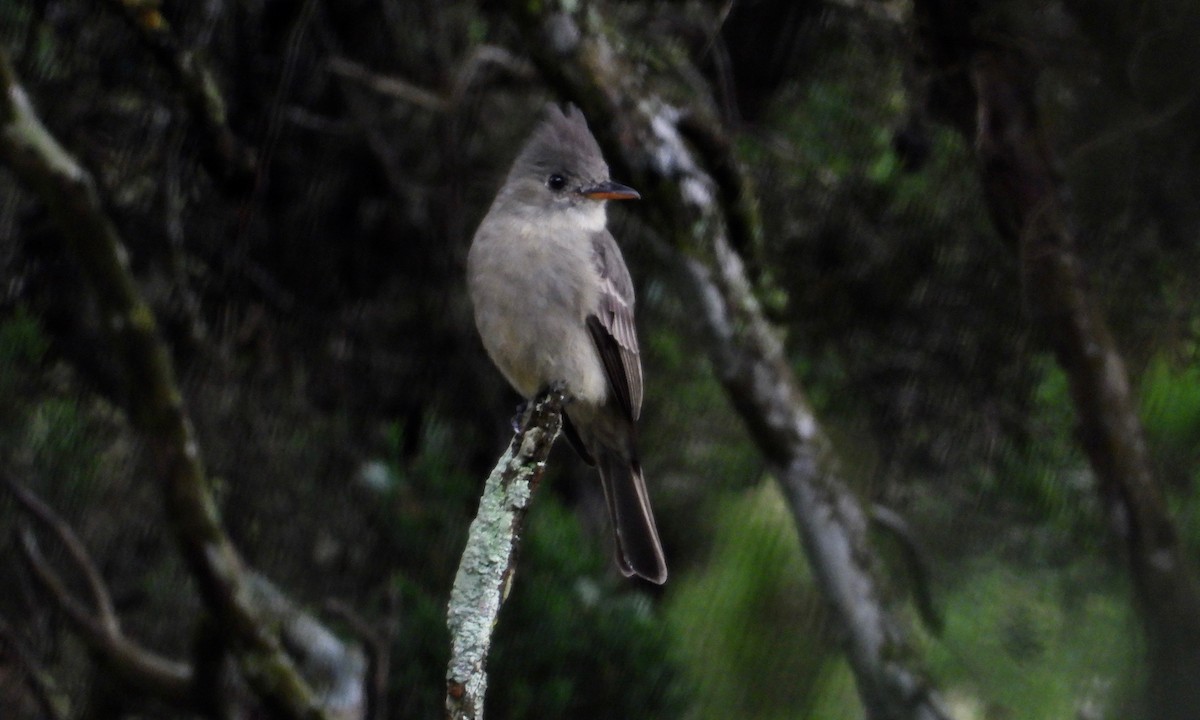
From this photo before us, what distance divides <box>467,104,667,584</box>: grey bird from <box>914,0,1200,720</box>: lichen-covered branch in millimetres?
1484

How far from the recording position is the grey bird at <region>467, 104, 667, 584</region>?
129 inches

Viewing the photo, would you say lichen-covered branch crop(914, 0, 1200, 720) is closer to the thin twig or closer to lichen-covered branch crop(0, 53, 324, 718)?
lichen-covered branch crop(0, 53, 324, 718)

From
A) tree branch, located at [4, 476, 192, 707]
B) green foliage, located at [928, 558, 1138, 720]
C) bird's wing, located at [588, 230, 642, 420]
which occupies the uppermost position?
bird's wing, located at [588, 230, 642, 420]

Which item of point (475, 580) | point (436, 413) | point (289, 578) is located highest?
point (475, 580)

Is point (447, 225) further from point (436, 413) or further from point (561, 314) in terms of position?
point (561, 314)

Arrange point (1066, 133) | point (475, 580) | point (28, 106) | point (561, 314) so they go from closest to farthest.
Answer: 1. point (475, 580)
2. point (561, 314)
3. point (28, 106)
4. point (1066, 133)

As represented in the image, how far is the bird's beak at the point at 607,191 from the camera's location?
324 centimetres

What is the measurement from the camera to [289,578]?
16.5 feet

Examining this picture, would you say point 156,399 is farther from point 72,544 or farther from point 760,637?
point 760,637

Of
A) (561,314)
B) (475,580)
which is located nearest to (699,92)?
(561,314)

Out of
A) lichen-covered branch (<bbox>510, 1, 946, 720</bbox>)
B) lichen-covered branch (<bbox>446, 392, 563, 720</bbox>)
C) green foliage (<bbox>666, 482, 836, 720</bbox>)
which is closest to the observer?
lichen-covered branch (<bbox>446, 392, 563, 720</bbox>)

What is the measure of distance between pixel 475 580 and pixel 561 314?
3.83 feet

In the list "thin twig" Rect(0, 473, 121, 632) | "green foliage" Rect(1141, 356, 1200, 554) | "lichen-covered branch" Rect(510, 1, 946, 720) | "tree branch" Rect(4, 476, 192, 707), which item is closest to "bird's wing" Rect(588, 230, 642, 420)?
"lichen-covered branch" Rect(510, 1, 946, 720)

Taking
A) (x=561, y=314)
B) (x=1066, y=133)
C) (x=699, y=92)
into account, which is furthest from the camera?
(x=699, y=92)
